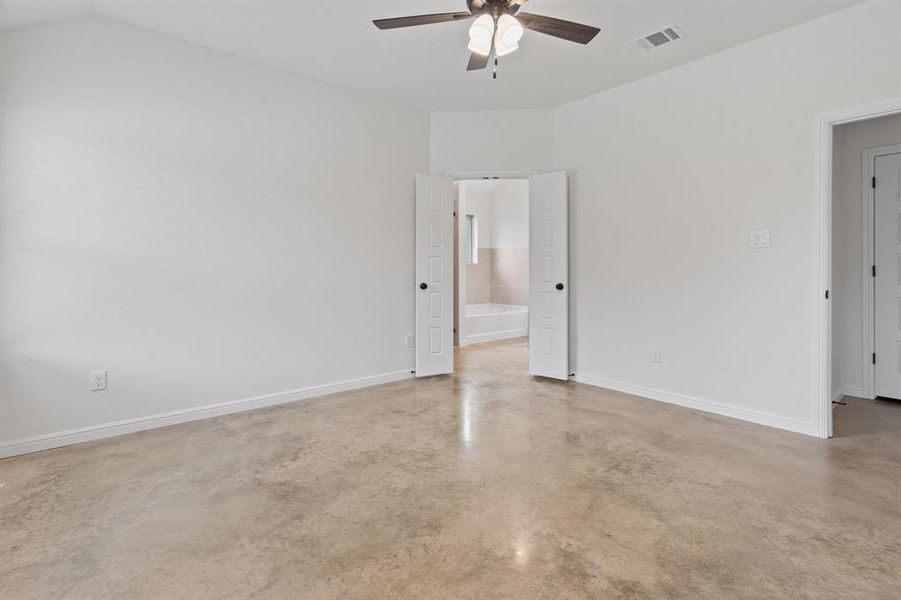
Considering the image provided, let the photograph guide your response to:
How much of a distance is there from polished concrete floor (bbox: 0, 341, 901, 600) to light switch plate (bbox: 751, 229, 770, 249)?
1288 millimetres

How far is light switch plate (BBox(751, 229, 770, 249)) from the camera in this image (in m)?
3.11

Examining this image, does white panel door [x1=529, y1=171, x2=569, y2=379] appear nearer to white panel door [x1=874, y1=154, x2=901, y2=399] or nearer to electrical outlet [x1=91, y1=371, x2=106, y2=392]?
white panel door [x1=874, y1=154, x2=901, y2=399]

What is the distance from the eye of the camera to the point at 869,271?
3.66m

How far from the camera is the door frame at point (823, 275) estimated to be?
2.83 m

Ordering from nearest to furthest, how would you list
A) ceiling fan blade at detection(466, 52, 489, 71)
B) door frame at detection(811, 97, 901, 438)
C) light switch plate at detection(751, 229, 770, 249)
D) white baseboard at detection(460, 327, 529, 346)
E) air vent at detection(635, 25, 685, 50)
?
ceiling fan blade at detection(466, 52, 489, 71)
door frame at detection(811, 97, 901, 438)
air vent at detection(635, 25, 685, 50)
light switch plate at detection(751, 229, 770, 249)
white baseboard at detection(460, 327, 529, 346)

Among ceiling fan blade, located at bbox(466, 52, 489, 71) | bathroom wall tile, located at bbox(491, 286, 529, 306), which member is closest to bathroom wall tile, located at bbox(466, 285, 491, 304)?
bathroom wall tile, located at bbox(491, 286, 529, 306)

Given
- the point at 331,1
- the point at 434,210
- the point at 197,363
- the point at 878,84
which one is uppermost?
the point at 331,1

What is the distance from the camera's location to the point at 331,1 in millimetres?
2670

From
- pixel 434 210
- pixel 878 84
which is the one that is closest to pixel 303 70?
pixel 434 210

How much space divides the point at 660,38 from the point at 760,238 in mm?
1582

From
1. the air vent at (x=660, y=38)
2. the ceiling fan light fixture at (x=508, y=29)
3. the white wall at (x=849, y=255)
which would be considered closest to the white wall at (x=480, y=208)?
the air vent at (x=660, y=38)

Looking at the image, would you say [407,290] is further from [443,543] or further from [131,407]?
[443,543]

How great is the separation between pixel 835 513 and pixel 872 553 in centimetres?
30

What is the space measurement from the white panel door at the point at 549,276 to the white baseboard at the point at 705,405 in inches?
14.0
